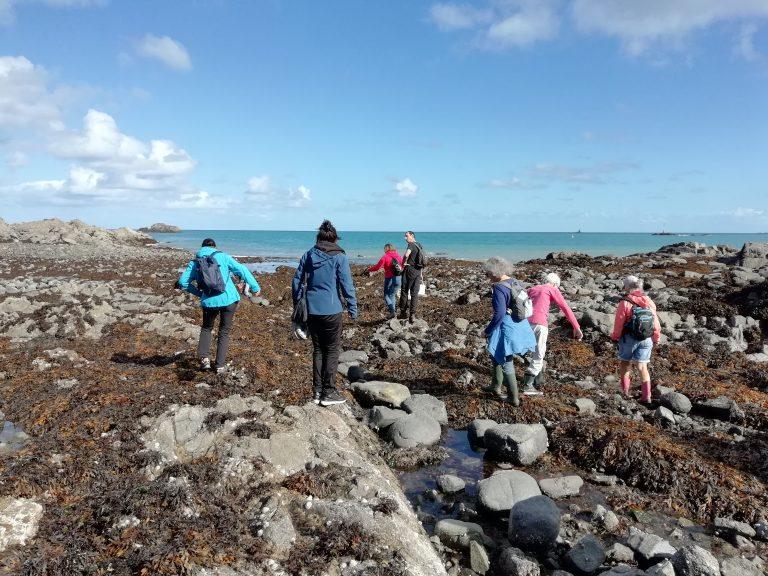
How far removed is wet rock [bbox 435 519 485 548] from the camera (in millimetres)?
5031

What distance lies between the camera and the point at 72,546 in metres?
3.97

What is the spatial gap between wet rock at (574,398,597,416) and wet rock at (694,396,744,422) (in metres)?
1.83

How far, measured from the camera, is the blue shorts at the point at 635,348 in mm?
8352

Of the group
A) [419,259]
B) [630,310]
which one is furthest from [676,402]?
[419,259]

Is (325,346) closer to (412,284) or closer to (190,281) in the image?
(190,281)

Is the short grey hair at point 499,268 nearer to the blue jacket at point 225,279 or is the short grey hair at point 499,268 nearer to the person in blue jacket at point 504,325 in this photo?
the person in blue jacket at point 504,325

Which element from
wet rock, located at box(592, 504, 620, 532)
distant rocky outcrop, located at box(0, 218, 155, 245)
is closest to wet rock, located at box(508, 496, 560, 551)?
wet rock, located at box(592, 504, 620, 532)

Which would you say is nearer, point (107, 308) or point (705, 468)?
point (705, 468)

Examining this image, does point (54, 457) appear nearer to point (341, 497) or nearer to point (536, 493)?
point (341, 497)

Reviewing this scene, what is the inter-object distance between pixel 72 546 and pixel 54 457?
1768mm

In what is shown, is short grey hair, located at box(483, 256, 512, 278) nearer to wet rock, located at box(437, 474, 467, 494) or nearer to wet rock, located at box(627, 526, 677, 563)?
wet rock, located at box(437, 474, 467, 494)

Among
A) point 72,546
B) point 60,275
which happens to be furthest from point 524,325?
point 60,275

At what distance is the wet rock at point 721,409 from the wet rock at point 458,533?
544 cm

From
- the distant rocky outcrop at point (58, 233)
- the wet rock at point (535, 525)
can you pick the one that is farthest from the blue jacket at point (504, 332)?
the distant rocky outcrop at point (58, 233)
